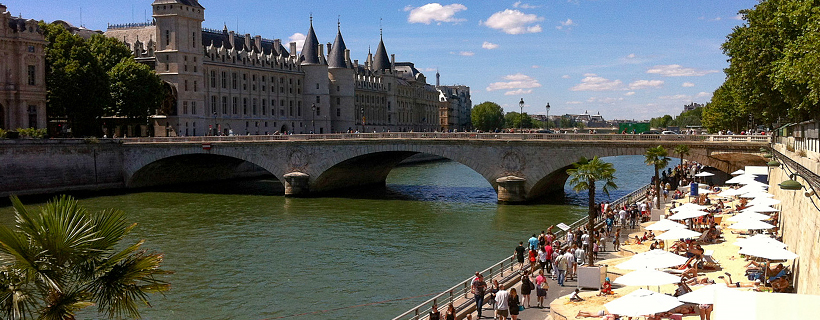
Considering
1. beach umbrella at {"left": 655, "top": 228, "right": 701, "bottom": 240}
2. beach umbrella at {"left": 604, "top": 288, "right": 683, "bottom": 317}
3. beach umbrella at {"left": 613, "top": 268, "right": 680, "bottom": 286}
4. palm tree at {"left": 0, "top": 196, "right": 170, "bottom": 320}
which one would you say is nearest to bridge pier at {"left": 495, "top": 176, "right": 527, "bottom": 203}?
beach umbrella at {"left": 655, "top": 228, "right": 701, "bottom": 240}

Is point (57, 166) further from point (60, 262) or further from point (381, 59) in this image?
point (381, 59)

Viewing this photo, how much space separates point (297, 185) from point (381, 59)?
92.9m

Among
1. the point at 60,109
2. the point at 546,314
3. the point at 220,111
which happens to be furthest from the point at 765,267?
the point at 220,111

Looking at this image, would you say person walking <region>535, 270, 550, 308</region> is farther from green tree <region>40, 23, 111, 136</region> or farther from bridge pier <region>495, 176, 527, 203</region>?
green tree <region>40, 23, 111, 136</region>

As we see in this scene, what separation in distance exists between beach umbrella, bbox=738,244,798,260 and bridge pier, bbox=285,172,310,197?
151ft

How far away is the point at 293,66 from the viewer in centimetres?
11606

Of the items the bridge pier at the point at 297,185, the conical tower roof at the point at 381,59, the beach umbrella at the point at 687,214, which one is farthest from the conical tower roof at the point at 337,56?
the beach umbrella at the point at 687,214

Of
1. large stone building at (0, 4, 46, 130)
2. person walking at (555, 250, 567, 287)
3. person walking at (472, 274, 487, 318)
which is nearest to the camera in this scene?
person walking at (472, 274, 487, 318)

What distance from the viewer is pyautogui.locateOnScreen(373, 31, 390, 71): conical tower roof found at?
15281 cm

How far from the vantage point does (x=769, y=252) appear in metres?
20.9

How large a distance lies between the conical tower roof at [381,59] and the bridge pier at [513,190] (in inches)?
3910

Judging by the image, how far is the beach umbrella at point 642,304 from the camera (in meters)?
17.2

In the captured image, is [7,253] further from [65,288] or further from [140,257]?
[140,257]

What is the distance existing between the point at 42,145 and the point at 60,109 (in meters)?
15.2
